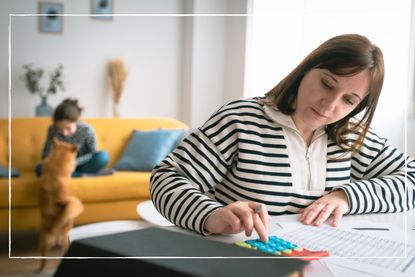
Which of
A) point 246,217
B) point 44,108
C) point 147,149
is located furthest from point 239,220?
point 44,108

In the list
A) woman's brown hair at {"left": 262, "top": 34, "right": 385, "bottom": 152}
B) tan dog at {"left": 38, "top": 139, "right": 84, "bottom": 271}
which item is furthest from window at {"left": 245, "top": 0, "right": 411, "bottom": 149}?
tan dog at {"left": 38, "top": 139, "right": 84, "bottom": 271}

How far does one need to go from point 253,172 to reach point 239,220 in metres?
0.15

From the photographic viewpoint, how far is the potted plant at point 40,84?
1.63 ft

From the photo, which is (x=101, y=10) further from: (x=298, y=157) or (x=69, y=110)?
(x=298, y=157)

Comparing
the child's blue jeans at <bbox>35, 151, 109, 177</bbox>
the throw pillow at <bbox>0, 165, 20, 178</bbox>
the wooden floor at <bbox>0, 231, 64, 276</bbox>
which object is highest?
the child's blue jeans at <bbox>35, 151, 109, 177</bbox>

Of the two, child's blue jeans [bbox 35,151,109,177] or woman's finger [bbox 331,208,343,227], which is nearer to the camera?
child's blue jeans [bbox 35,151,109,177]

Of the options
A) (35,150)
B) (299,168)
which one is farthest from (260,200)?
(35,150)

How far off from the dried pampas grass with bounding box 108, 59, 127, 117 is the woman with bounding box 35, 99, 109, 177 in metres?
0.04

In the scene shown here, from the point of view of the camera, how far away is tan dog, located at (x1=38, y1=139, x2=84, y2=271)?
498 mm

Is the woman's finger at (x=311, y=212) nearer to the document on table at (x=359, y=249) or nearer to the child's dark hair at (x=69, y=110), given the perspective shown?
the document on table at (x=359, y=249)

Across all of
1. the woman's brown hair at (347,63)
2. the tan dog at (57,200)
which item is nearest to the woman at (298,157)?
the woman's brown hair at (347,63)

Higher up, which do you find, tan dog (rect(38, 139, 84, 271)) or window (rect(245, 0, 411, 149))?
window (rect(245, 0, 411, 149))

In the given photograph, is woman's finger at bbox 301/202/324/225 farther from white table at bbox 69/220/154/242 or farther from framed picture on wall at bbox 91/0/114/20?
framed picture on wall at bbox 91/0/114/20

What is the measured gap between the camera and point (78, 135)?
0.51 m
